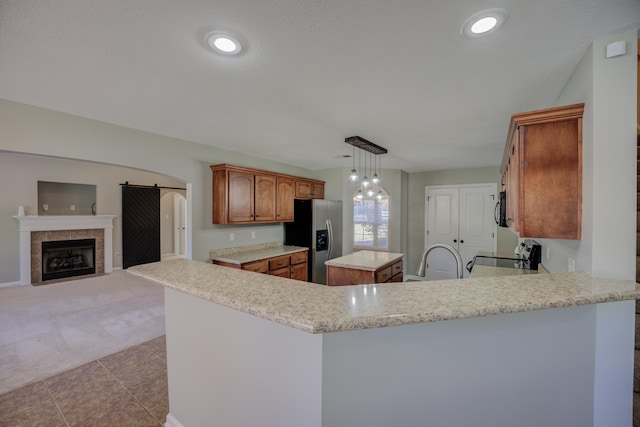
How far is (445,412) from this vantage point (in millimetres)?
1085

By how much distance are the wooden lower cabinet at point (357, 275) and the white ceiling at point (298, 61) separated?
5.57 feet

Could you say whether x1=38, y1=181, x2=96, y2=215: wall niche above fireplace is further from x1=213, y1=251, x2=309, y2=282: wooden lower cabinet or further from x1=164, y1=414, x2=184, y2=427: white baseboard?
x1=164, y1=414, x2=184, y2=427: white baseboard

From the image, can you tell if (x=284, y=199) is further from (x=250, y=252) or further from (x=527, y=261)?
(x=527, y=261)

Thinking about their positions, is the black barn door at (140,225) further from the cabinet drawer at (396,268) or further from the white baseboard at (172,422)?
the cabinet drawer at (396,268)

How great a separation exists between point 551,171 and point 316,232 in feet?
11.8

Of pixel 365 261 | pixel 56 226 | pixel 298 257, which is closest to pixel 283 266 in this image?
pixel 298 257

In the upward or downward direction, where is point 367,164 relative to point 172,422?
upward

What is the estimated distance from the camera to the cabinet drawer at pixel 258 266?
3605 millimetres

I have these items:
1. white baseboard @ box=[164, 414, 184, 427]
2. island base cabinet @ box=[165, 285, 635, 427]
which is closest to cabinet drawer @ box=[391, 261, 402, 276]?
island base cabinet @ box=[165, 285, 635, 427]

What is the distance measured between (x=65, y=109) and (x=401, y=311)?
3261 millimetres

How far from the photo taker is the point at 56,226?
5516mm

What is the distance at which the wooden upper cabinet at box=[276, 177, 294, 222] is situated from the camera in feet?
14.7

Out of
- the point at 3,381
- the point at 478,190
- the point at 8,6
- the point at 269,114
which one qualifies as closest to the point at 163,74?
the point at 8,6

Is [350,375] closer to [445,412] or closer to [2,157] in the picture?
[445,412]
